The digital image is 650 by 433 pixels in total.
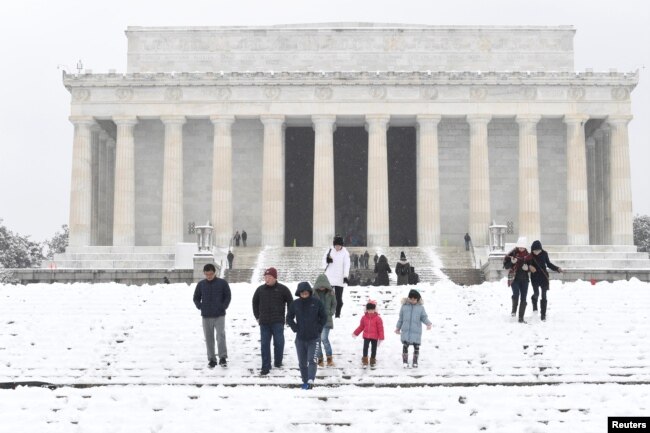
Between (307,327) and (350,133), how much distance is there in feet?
162

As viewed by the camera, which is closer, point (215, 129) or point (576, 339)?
point (576, 339)

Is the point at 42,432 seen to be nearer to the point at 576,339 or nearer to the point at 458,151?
the point at 576,339

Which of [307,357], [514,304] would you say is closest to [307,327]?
[307,357]

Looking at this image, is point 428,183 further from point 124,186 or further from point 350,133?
point 124,186

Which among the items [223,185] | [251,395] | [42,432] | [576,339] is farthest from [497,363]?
[223,185]

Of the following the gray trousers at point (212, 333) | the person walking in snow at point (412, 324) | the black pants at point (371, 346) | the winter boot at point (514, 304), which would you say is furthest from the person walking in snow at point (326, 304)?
the winter boot at point (514, 304)

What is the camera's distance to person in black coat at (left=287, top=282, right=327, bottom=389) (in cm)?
1894

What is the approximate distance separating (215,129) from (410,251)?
14.2 meters

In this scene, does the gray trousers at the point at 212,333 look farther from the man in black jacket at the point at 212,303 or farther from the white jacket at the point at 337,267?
the white jacket at the point at 337,267

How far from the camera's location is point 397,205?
66938 millimetres

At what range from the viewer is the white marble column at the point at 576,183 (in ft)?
194

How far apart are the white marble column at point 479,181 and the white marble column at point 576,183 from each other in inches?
191

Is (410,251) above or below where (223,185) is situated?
below

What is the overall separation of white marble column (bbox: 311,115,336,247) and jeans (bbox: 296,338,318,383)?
39.0 m
